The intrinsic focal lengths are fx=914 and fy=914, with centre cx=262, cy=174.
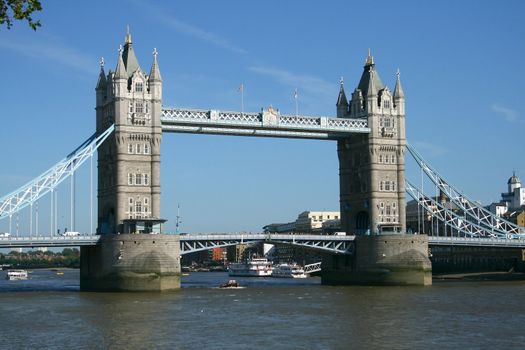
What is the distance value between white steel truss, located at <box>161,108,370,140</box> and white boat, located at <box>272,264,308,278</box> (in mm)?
57998

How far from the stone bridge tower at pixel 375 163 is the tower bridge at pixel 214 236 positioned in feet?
0.39

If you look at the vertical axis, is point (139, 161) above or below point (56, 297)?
above

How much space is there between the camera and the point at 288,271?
16388 cm

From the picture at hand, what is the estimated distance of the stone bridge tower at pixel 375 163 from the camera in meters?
105

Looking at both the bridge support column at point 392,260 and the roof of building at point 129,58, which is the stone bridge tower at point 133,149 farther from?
the bridge support column at point 392,260

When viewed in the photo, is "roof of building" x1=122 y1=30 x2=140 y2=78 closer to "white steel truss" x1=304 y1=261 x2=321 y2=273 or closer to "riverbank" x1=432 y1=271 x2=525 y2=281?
"riverbank" x1=432 y1=271 x2=525 y2=281

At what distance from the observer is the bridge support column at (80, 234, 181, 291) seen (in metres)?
88.2

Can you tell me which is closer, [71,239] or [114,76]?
[71,239]

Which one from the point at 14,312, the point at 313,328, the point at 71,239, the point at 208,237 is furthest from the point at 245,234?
the point at 313,328

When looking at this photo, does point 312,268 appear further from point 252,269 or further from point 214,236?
point 214,236

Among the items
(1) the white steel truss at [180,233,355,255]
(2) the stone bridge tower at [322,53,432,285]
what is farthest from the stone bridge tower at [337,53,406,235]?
(1) the white steel truss at [180,233,355,255]

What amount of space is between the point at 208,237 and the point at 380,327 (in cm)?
4150

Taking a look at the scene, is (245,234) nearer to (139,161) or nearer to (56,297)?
(139,161)

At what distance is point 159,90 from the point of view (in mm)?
95312
